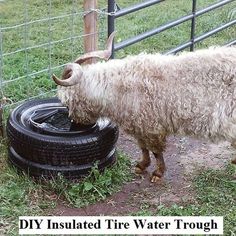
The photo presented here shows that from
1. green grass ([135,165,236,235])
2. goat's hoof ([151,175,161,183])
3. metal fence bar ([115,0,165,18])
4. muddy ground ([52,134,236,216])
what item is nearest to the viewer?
green grass ([135,165,236,235])

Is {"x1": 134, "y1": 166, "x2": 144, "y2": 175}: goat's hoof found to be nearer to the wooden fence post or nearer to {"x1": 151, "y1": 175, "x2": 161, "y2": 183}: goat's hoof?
{"x1": 151, "y1": 175, "x2": 161, "y2": 183}: goat's hoof

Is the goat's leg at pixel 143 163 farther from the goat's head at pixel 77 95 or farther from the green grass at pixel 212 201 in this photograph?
the goat's head at pixel 77 95

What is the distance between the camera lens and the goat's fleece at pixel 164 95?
479 cm

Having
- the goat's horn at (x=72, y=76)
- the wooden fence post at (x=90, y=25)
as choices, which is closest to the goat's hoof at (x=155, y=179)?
the goat's horn at (x=72, y=76)

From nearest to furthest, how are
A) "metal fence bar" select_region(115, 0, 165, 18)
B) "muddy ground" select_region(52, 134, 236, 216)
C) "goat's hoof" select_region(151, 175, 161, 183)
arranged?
"muddy ground" select_region(52, 134, 236, 216) → "goat's hoof" select_region(151, 175, 161, 183) → "metal fence bar" select_region(115, 0, 165, 18)

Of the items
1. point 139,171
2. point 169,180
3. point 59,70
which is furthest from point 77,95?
point 59,70

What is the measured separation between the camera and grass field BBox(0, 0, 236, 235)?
4.71m

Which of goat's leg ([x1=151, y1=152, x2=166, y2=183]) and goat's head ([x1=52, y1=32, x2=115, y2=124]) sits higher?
goat's head ([x1=52, y1=32, x2=115, y2=124])

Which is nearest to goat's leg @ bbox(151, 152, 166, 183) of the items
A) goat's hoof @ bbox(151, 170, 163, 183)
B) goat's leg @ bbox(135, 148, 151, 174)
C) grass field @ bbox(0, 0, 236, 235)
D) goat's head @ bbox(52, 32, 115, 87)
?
goat's hoof @ bbox(151, 170, 163, 183)

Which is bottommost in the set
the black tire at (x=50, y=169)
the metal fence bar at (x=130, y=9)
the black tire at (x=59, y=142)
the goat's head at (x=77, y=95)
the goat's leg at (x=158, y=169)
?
the goat's leg at (x=158, y=169)

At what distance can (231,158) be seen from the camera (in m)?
5.63

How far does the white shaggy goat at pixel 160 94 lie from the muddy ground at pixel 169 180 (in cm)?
47

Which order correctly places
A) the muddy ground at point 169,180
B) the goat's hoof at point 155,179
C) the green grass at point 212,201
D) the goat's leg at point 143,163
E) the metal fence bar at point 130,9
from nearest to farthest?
the green grass at point 212,201
the muddy ground at point 169,180
the goat's hoof at point 155,179
the goat's leg at point 143,163
the metal fence bar at point 130,9

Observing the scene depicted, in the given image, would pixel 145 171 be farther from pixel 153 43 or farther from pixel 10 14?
pixel 10 14
